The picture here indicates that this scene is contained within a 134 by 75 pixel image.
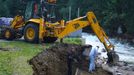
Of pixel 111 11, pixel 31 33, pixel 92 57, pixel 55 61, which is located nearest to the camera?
pixel 55 61

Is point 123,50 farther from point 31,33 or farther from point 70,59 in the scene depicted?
point 70,59

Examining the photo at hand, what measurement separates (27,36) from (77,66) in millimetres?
6880

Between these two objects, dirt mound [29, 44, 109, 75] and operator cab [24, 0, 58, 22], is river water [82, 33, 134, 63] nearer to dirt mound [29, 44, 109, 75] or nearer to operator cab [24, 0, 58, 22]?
operator cab [24, 0, 58, 22]

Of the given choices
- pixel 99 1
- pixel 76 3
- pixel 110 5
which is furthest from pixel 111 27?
pixel 76 3

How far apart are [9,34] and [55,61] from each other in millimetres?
10373

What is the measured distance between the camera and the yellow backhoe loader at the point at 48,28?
24.3 meters

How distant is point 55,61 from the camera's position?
2061cm

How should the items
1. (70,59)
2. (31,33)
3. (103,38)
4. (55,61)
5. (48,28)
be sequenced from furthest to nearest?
(31,33)
(48,28)
(103,38)
(70,59)
(55,61)

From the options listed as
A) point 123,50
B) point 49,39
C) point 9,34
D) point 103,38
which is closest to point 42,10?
point 49,39

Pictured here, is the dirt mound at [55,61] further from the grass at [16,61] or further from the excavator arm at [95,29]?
the excavator arm at [95,29]

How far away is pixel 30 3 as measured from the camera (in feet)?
95.7

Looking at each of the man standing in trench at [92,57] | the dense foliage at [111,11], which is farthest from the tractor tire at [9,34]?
the dense foliage at [111,11]

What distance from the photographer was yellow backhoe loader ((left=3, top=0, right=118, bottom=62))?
79.8 feet

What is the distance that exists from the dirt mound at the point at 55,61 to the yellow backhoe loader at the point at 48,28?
1.38m
